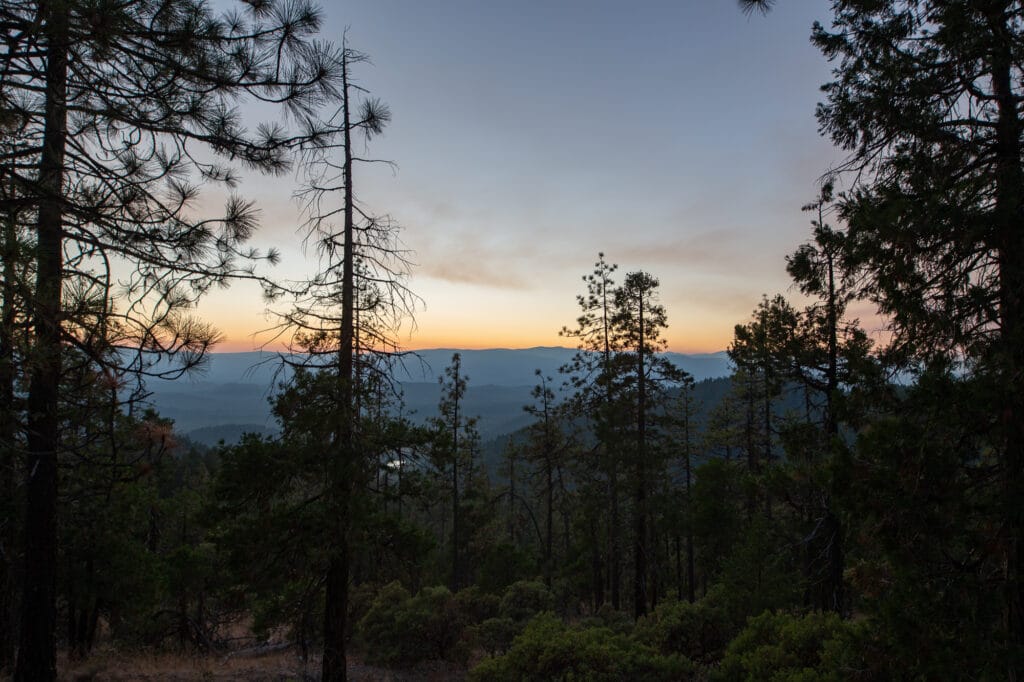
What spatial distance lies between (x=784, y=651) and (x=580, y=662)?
2.65 m

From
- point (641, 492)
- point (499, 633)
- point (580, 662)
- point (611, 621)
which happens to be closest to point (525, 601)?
point (499, 633)

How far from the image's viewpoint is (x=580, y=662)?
7066 mm

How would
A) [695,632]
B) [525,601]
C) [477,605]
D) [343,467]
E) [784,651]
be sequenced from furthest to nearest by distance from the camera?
[477,605] → [525,601] → [695,632] → [343,467] → [784,651]

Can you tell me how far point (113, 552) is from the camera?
12.0 meters

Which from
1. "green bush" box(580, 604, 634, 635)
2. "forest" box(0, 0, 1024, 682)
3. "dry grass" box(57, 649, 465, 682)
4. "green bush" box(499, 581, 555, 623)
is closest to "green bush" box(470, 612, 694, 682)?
"forest" box(0, 0, 1024, 682)

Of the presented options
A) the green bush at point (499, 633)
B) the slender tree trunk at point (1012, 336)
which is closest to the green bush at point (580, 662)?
the green bush at point (499, 633)

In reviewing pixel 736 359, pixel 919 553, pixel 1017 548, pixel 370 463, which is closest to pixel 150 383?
pixel 370 463

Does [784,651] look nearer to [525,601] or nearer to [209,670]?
[525,601]

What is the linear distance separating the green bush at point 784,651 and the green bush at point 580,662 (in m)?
0.79

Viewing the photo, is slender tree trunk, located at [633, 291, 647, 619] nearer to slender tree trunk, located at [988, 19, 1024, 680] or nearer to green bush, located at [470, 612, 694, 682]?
green bush, located at [470, 612, 694, 682]

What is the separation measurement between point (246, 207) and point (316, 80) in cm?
141

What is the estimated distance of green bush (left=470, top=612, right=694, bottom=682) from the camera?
7.03 meters

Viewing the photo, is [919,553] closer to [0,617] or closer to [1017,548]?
[1017,548]

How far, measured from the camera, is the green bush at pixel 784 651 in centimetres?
605
